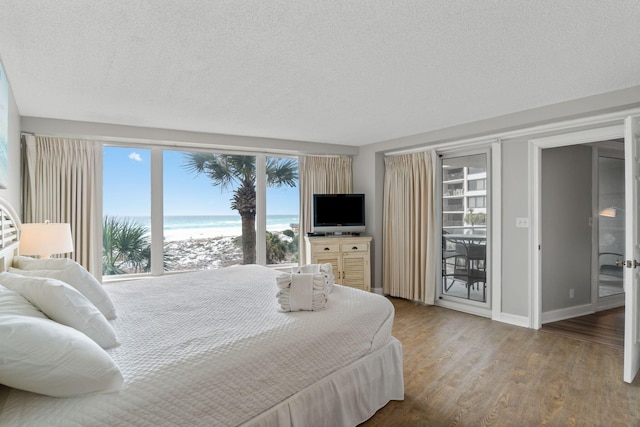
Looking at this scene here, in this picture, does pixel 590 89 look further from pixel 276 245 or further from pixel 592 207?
pixel 276 245

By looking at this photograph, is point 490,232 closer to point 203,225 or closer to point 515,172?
point 515,172

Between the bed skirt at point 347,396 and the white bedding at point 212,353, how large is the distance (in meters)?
0.05

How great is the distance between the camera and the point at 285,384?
177cm

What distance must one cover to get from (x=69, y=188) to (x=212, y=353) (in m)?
3.54

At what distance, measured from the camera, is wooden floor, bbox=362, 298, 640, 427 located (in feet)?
7.50

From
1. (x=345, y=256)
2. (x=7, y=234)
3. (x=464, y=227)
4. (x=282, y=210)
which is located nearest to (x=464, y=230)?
(x=464, y=227)

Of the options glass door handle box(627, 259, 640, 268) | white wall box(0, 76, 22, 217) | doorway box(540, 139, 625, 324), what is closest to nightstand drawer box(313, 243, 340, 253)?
doorway box(540, 139, 625, 324)

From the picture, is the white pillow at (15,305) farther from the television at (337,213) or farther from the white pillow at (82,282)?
the television at (337,213)

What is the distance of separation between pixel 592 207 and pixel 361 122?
3.34 metres

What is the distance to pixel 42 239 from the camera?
2803 millimetres

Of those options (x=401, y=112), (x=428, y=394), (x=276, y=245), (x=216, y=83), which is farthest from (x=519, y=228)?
(x=216, y=83)

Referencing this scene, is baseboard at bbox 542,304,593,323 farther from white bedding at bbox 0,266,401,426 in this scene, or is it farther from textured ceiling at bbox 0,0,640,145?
white bedding at bbox 0,266,401,426

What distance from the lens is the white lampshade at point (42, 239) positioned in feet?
9.07

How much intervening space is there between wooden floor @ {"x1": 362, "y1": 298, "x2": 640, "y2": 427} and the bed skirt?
120 millimetres
